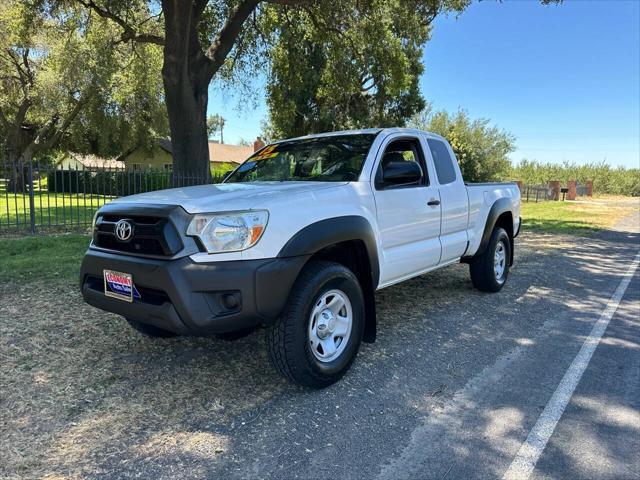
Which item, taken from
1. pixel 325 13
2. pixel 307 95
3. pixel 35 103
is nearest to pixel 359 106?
pixel 307 95

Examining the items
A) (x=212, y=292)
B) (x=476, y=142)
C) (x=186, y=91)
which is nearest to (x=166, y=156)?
(x=476, y=142)

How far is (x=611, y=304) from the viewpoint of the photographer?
605cm

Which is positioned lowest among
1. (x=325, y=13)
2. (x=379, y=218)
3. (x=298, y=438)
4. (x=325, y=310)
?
(x=298, y=438)

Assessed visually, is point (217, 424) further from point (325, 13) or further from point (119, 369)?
point (325, 13)

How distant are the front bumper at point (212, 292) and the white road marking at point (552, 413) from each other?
5.55 ft

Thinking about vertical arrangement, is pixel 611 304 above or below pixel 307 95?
below

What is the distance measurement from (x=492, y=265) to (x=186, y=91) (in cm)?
807

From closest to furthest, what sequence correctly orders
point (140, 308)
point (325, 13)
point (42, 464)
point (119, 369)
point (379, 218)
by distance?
point (42, 464)
point (140, 308)
point (119, 369)
point (379, 218)
point (325, 13)

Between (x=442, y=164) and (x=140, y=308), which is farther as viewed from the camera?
(x=442, y=164)

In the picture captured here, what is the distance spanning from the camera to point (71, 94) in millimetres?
27750

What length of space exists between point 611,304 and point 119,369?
19.1ft

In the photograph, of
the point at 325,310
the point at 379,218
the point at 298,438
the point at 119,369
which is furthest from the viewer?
the point at 379,218

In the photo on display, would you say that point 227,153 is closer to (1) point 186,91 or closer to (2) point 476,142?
(2) point 476,142

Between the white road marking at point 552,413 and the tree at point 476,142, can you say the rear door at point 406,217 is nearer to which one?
the white road marking at point 552,413
